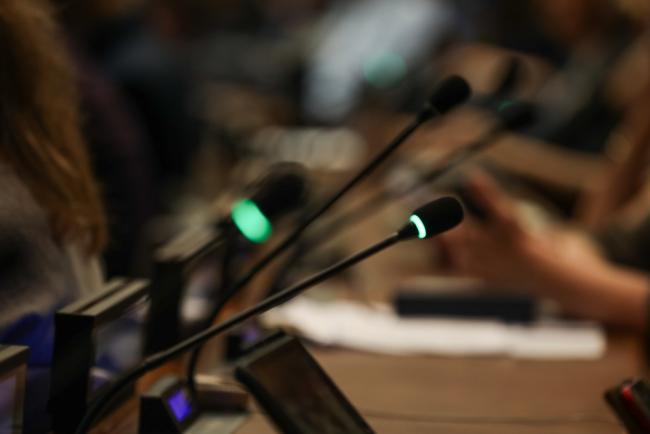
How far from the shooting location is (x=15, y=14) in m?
1.01

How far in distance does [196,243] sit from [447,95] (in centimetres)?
30

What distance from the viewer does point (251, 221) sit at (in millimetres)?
981

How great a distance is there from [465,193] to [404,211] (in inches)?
28.0

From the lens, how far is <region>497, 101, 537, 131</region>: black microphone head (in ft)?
4.54

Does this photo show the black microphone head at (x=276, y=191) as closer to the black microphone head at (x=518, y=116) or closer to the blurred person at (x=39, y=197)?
the blurred person at (x=39, y=197)

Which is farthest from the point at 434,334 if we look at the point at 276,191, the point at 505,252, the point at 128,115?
the point at 128,115

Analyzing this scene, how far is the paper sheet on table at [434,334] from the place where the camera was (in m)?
1.42

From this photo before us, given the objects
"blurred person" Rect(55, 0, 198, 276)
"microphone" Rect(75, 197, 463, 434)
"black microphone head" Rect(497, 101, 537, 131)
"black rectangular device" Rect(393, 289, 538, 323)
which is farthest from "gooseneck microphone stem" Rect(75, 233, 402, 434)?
"black rectangular device" Rect(393, 289, 538, 323)

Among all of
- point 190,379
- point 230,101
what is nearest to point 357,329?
point 190,379

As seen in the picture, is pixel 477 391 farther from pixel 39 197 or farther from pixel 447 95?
pixel 39 197

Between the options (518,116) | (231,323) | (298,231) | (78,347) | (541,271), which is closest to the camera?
(231,323)

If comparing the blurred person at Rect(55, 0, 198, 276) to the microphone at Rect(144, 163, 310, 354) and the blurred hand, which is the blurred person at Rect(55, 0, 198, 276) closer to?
the microphone at Rect(144, 163, 310, 354)

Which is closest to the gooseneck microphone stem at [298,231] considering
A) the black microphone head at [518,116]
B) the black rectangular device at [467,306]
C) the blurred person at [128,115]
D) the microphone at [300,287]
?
the microphone at [300,287]

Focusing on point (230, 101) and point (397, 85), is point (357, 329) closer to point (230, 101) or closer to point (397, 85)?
point (397, 85)
